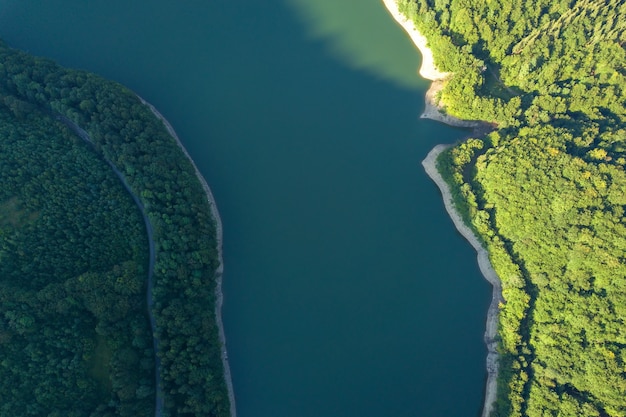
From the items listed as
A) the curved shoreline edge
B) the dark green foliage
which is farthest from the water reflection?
the dark green foliage

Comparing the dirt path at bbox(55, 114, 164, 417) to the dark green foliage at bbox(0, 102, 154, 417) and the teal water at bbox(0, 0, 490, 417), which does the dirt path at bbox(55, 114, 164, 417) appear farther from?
the teal water at bbox(0, 0, 490, 417)

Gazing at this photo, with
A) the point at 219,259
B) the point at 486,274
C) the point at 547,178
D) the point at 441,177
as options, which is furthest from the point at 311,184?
the point at 547,178

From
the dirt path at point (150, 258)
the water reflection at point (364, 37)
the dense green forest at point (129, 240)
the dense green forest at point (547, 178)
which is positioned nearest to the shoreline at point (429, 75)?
the water reflection at point (364, 37)

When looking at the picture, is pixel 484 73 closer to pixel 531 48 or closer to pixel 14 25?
pixel 531 48

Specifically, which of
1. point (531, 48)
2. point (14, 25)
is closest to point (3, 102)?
point (14, 25)

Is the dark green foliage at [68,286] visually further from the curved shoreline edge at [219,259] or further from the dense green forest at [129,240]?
the curved shoreline edge at [219,259]
